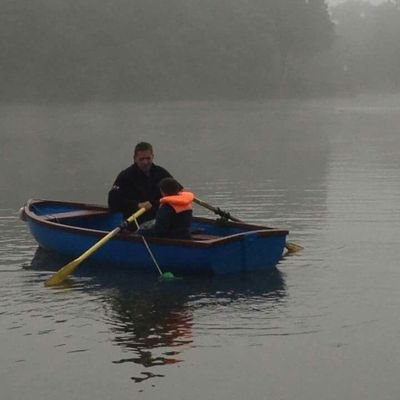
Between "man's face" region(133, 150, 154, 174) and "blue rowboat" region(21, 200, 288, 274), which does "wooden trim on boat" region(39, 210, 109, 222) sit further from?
"man's face" region(133, 150, 154, 174)

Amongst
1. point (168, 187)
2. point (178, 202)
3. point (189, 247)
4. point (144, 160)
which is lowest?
point (189, 247)

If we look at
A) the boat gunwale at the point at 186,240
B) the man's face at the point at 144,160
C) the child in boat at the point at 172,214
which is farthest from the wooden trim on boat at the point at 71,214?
the child in boat at the point at 172,214

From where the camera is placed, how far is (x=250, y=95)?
87125 millimetres

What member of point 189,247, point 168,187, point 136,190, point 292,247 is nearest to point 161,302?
point 189,247

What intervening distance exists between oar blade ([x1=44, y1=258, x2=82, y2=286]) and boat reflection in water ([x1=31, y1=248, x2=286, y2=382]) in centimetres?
15

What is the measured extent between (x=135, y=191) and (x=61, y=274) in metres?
1.64

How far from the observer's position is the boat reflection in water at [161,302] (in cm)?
910

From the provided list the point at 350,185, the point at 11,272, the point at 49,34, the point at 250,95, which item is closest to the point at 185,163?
the point at 350,185

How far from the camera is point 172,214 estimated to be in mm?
11883

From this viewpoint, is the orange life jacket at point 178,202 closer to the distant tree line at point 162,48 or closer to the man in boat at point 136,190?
the man in boat at point 136,190

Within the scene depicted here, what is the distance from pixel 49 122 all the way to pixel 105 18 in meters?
33.5

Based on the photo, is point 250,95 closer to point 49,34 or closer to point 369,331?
point 49,34

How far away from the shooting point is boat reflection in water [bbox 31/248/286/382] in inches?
358

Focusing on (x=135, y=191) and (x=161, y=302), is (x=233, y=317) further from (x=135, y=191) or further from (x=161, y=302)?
(x=135, y=191)
